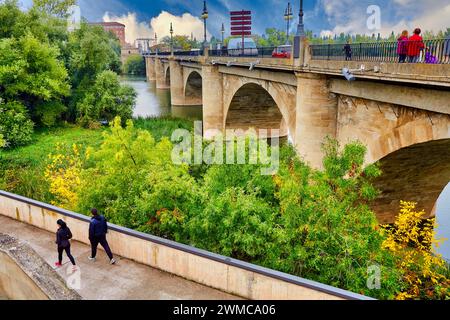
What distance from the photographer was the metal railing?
23248mm

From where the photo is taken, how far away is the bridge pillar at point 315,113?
16.2 metres

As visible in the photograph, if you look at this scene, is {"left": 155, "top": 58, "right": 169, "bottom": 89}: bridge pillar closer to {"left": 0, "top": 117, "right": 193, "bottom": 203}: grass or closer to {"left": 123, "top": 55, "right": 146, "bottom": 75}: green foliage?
{"left": 0, "top": 117, "right": 193, "bottom": 203}: grass

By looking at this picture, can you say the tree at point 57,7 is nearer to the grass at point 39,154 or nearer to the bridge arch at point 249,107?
the grass at point 39,154

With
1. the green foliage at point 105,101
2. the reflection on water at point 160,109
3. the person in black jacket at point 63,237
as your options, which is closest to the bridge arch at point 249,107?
the green foliage at point 105,101

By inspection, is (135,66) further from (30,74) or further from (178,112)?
(30,74)

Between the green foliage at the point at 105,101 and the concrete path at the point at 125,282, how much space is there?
27.1 metres

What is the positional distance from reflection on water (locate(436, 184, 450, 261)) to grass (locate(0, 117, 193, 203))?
1884 centimetres

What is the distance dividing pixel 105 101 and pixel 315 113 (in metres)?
25.2

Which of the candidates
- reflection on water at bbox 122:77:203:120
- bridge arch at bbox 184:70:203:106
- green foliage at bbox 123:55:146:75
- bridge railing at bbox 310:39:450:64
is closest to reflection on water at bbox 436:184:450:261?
bridge railing at bbox 310:39:450:64

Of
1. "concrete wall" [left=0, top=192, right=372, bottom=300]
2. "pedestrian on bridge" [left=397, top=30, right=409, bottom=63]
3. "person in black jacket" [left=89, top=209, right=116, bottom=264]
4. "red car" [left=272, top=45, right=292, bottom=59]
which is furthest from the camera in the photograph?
"red car" [left=272, top=45, right=292, bottom=59]

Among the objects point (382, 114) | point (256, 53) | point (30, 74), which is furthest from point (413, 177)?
point (30, 74)

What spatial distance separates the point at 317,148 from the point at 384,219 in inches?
206

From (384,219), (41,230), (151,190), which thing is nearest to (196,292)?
(151,190)

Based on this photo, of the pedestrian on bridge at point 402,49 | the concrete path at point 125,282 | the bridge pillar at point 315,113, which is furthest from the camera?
the bridge pillar at point 315,113
